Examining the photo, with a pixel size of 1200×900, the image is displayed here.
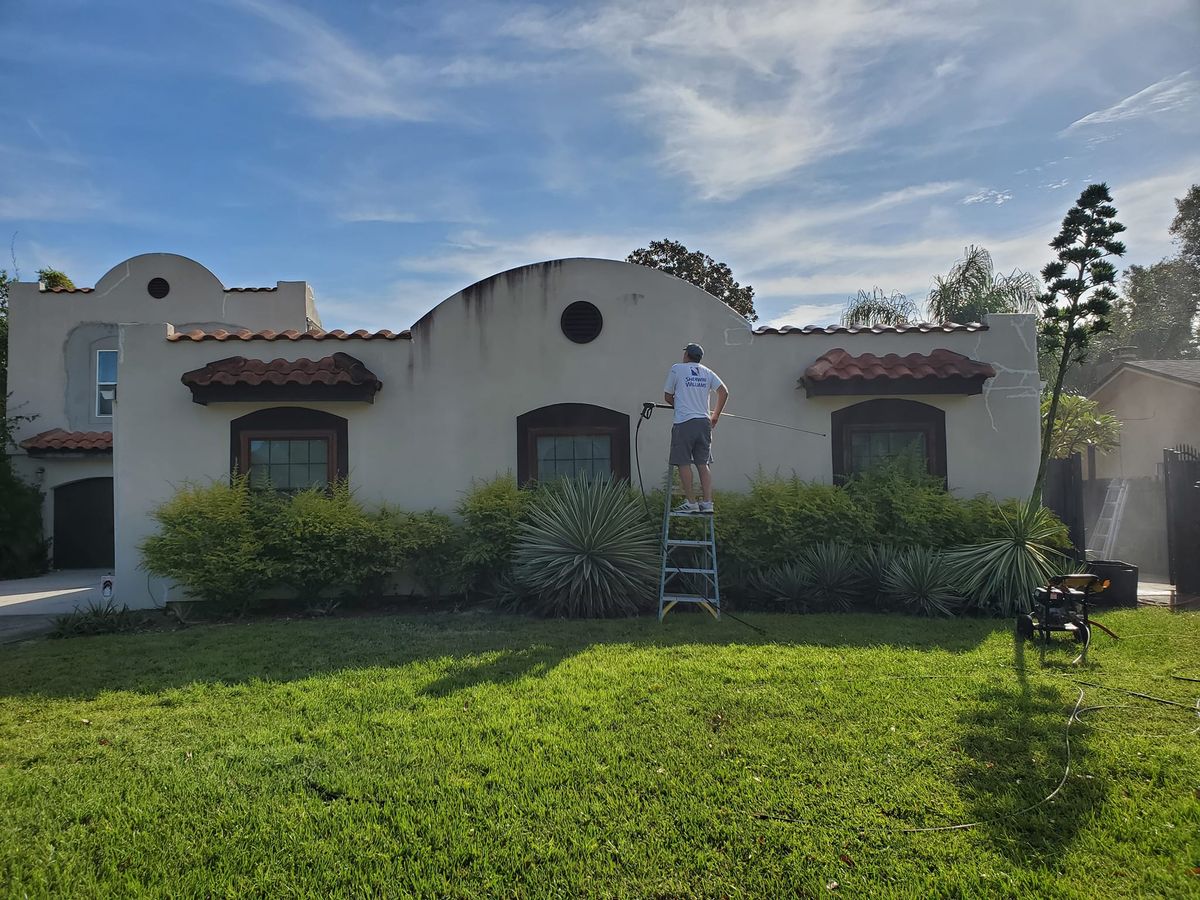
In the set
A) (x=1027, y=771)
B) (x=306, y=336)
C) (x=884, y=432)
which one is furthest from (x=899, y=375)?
(x=306, y=336)

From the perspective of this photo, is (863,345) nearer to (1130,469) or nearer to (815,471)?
(815,471)

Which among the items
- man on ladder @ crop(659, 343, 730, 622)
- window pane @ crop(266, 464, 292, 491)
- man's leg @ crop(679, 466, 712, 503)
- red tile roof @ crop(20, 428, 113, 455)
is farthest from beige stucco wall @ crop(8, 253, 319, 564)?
man's leg @ crop(679, 466, 712, 503)

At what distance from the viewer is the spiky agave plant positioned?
7.88 meters

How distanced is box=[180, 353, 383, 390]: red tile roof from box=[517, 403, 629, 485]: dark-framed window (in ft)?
7.33

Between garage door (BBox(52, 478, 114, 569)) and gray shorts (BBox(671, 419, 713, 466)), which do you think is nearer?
gray shorts (BBox(671, 419, 713, 466))

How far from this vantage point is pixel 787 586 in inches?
325

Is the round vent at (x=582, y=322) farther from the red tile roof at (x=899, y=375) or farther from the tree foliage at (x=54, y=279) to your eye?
the tree foliage at (x=54, y=279)

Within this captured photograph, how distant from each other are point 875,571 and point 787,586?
42.5 inches

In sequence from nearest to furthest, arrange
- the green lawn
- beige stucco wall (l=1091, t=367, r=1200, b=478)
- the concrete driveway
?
the green lawn → the concrete driveway → beige stucco wall (l=1091, t=367, r=1200, b=478)

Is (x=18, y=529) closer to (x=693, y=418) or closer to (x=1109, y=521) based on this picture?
(x=693, y=418)

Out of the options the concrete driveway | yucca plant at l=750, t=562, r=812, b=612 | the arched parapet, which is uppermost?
the arched parapet

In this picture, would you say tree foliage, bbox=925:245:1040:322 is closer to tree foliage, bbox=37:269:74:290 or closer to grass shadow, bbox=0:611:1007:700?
grass shadow, bbox=0:611:1007:700

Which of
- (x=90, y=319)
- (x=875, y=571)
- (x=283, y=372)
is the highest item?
(x=90, y=319)

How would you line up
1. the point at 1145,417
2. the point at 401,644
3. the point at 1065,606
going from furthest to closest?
the point at 1145,417 < the point at 401,644 < the point at 1065,606
